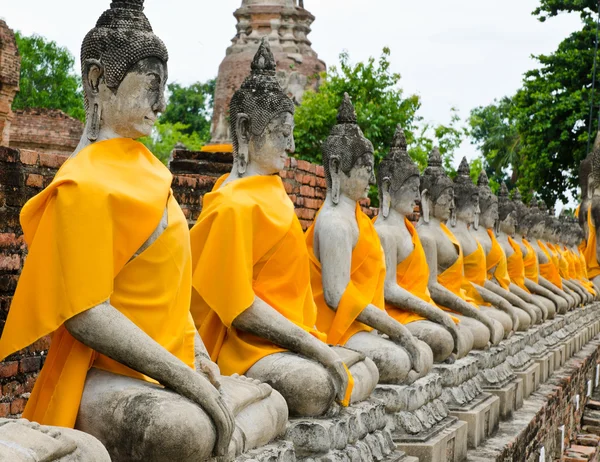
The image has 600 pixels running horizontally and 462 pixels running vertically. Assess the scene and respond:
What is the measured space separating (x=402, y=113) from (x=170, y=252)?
39.9ft

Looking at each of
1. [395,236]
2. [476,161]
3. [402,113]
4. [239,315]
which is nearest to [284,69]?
[476,161]

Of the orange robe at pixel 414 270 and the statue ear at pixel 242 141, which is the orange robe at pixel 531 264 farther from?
the statue ear at pixel 242 141

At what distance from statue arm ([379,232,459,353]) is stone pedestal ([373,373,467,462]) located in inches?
18.4

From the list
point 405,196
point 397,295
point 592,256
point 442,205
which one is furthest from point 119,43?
point 592,256

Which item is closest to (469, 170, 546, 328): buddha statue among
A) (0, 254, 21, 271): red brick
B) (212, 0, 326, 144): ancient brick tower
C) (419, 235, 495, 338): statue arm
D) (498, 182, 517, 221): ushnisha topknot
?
(498, 182, 517, 221): ushnisha topknot

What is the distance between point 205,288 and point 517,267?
7640 mm

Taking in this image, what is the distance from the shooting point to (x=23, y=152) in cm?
502

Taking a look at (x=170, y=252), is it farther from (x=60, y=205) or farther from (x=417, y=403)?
(x=417, y=403)

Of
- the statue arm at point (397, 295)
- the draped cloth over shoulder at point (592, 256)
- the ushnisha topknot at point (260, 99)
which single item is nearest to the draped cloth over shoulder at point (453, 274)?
Result: the statue arm at point (397, 295)

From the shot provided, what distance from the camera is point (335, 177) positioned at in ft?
18.7

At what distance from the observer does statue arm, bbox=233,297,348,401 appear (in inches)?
173

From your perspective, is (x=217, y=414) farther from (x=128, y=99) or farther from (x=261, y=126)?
(x=261, y=126)

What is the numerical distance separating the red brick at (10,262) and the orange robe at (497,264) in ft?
19.0

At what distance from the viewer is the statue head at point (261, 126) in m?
4.76
